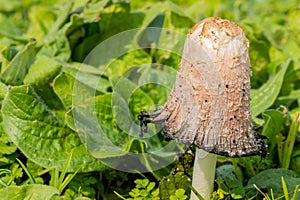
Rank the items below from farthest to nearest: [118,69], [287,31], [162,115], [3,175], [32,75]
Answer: [287,31] → [118,69] → [32,75] → [3,175] → [162,115]

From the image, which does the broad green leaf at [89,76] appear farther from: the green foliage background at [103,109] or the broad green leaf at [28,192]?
the broad green leaf at [28,192]

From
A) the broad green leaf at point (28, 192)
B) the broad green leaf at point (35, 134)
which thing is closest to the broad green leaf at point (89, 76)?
the broad green leaf at point (35, 134)

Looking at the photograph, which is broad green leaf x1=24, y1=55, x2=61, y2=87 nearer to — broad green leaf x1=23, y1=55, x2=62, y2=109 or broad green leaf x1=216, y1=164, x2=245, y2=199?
broad green leaf x1=23, y1=55, x2=62, y2=109

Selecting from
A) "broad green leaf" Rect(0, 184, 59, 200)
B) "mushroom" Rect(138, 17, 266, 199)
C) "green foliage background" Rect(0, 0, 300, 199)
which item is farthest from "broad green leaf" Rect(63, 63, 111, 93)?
"mushroom" Rect(138, 17, 266, 199)

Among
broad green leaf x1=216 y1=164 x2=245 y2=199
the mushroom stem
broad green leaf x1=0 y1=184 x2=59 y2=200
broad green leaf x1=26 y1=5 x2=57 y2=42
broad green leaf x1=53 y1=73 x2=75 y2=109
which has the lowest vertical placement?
broad green leaf x1=0 y1=184 x2=59 y2=200

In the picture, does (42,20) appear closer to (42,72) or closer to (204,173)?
(42,72)

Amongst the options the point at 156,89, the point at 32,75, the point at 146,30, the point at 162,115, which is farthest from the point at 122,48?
the point at 162,115

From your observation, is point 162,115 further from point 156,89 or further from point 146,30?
point 146,30
